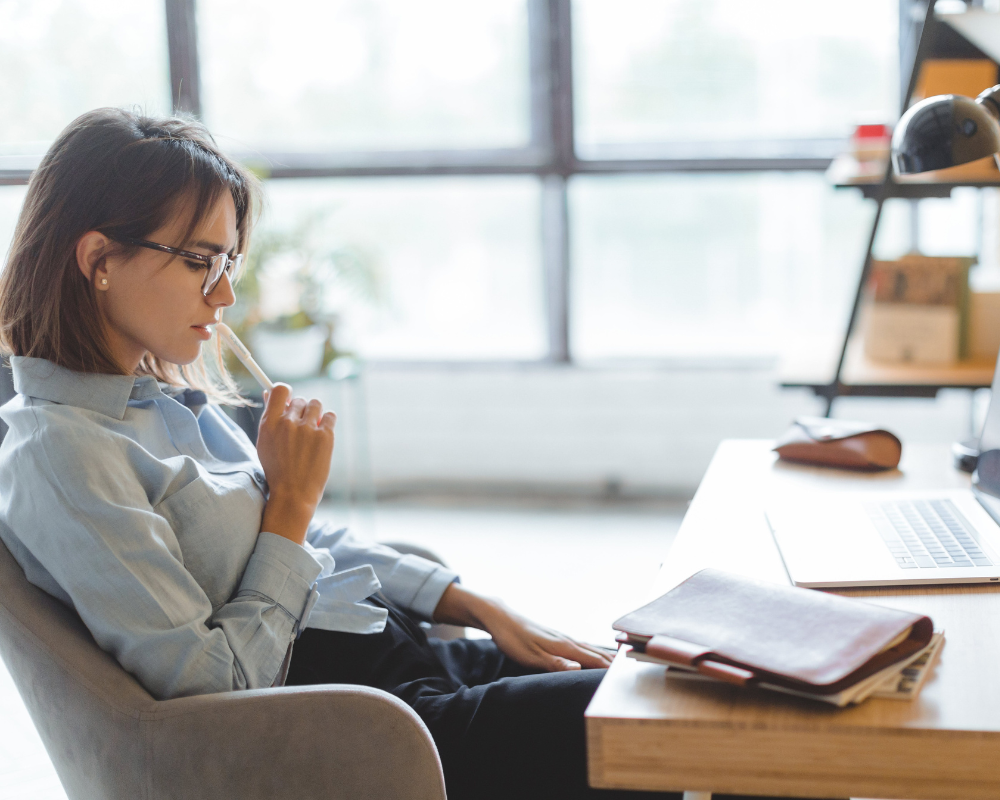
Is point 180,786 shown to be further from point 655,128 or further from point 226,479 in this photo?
point 655,128

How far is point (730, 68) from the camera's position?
10.6 ft

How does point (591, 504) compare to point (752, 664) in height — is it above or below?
below

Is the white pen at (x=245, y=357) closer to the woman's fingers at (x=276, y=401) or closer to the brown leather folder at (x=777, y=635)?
the woman's fingers at (x=276, y=401)

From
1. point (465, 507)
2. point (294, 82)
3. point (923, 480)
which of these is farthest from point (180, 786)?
point (294, 82)

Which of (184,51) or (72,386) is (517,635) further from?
(184,51)

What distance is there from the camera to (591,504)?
11.1ft

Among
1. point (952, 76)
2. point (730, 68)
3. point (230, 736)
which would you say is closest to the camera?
point (230, 736)

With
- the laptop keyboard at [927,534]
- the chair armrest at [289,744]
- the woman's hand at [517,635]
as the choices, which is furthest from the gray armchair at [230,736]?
the laptop keyboard at [927,534]

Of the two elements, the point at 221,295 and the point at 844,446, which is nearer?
the point at 221,295

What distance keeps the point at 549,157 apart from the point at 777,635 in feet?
9.03

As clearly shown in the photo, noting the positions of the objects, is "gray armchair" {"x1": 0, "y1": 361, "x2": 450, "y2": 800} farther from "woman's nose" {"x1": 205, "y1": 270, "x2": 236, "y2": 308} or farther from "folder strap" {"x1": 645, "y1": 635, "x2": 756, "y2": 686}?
"woman's nose" {"x1": 205, "y1": 270, "x2": 236, "y2": 308}

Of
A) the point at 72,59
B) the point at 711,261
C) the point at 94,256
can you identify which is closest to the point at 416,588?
the point at 94,256

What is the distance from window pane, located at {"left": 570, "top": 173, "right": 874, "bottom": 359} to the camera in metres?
3.26

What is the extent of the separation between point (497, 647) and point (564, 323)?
2247 millimetres
